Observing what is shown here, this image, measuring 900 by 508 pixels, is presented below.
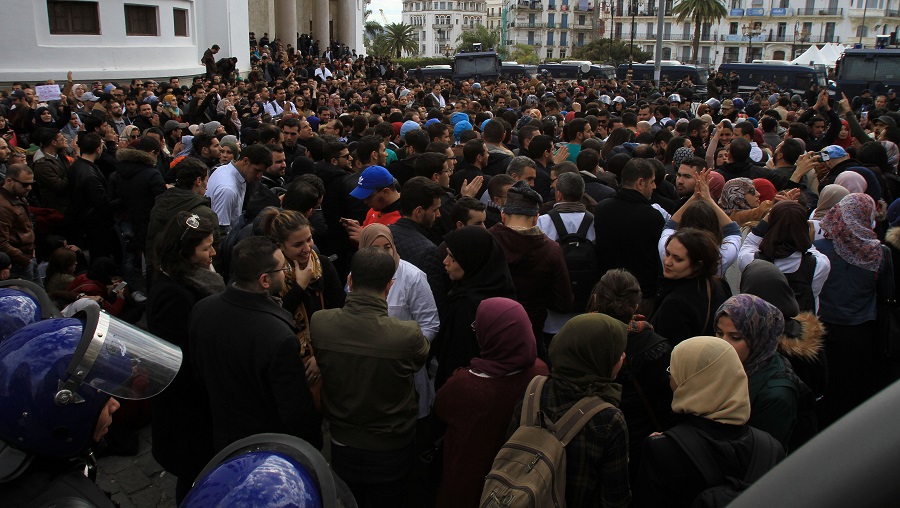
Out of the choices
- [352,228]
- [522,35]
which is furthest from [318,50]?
[522,35]

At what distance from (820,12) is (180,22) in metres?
80.8

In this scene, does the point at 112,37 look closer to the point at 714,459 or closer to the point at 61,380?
the point at 61,380

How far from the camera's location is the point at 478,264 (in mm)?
4164

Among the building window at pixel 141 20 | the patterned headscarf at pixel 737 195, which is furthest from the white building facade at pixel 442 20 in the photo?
the patterned headscarf at pixel 737 195

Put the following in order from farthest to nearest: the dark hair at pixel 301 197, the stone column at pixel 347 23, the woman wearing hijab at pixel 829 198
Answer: the stone column at pixel 347 23, the woman wearing hijab at pixel 829 198, the dark hair at pixel 301 197

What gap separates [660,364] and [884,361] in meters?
2.73

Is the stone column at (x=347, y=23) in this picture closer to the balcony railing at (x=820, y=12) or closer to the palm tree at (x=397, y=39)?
the palm tree at (x=397, y=39)

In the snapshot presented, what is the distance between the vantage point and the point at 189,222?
3.98 metres

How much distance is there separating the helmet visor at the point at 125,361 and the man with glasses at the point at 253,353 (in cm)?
49

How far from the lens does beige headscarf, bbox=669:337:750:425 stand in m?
2.86

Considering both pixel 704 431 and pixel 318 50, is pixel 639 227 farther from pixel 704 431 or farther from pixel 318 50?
pixel 318 50

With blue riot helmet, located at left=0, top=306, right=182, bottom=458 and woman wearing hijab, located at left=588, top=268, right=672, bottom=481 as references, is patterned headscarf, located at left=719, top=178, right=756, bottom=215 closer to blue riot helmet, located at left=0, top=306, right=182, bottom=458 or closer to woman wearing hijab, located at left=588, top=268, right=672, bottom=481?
woman wearing hijab, located at left=588, top=268, right=672, bottom=481

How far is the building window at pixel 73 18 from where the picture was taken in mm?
18297

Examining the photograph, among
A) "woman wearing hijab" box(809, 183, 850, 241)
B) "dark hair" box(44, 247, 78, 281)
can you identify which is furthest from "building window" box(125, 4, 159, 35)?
"woman wearing hijab" box(809, 183, 850, 241)
